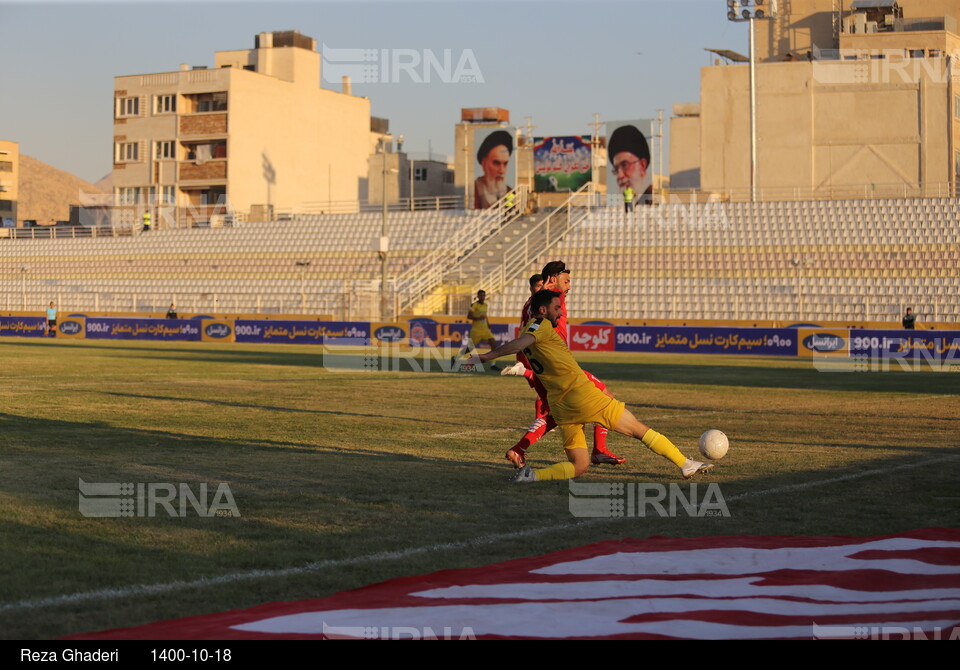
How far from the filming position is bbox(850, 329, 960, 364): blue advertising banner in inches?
1331

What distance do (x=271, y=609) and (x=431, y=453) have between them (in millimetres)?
6870

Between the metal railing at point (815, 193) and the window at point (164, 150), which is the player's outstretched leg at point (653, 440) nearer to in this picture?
the metal railing at point (815, 193)

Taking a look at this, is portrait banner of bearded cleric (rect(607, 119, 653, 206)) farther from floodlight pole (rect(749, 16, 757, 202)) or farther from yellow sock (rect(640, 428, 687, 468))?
yellow sock (rect(640, 428, 687, 468))

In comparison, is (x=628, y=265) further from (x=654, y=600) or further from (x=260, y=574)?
(x=654, y=600)

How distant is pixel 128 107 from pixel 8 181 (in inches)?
1881

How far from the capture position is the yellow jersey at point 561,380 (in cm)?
1008

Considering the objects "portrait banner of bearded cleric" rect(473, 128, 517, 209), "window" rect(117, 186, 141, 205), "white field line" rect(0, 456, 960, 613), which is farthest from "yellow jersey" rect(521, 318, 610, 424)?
"window" rect(117, 186, 141, 205)

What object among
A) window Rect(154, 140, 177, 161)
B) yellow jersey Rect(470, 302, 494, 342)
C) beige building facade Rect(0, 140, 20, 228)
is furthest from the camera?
beige building facade Rect(0, 140, 20, 228)

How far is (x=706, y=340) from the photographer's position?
39.4 m

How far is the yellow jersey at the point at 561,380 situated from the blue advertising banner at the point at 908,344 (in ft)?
87.6

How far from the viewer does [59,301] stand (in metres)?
58.8

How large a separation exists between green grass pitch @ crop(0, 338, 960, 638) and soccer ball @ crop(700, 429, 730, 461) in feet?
0.86
